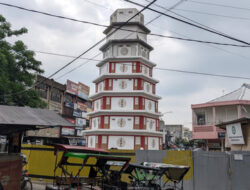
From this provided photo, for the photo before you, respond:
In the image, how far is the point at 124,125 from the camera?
35438mm

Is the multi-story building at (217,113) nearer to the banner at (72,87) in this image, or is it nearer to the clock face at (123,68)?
the clock face at (123,68)

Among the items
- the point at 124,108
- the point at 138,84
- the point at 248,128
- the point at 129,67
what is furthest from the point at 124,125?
the point at 248,128

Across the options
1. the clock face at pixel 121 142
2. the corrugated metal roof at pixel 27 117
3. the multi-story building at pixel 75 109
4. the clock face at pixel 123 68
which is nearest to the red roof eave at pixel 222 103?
the clock face at pixel 121 142

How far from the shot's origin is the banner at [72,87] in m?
57.8

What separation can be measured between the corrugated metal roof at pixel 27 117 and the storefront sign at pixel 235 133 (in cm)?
1075

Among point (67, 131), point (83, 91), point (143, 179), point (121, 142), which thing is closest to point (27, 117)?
point (143, 179)

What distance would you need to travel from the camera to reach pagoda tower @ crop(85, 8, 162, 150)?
35125mm

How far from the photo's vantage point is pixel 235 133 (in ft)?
50.5

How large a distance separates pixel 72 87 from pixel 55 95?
6.91 meters

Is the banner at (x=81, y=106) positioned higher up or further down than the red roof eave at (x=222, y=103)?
higher up

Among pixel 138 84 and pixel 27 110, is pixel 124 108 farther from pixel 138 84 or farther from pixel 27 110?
pixel 27 110

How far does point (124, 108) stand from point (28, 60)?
52.9ft

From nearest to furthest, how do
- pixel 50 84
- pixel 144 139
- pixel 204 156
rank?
pixel 204 156
pixel 144 139
pixel 50 84

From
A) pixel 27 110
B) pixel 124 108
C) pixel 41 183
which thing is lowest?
pixel 41 183
